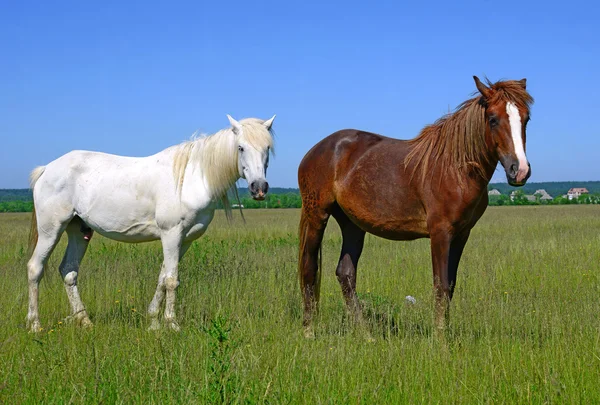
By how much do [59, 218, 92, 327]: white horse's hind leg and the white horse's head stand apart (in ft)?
7.24

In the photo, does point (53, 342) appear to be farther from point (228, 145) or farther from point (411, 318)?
point (411, 318)

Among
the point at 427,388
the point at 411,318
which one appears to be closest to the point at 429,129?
the point at 411,318

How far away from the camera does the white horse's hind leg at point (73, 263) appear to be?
264 inches

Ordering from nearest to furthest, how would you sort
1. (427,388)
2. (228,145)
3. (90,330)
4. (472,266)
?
(427,388) → (90,330) → (228,145) → (472,266)

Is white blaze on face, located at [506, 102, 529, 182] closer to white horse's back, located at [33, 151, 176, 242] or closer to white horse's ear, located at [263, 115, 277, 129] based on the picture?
white horse's ear, located at [263, 115, 277, 129]

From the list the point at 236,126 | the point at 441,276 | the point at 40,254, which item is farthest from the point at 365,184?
the point at 40,254

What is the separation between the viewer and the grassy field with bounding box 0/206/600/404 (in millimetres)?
3838

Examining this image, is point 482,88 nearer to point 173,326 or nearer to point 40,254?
point 173,326

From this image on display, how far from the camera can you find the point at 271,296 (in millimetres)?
7141

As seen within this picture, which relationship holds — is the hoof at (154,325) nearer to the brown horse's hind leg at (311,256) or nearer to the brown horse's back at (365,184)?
the brown horse's hind leg at (311,256)

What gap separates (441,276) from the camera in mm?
5266

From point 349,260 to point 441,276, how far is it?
1534 millimetres

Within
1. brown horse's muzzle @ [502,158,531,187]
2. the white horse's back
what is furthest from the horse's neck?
brown horse's muzzle @ [502,158,531,187]

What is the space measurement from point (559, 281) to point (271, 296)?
4.09 meters
